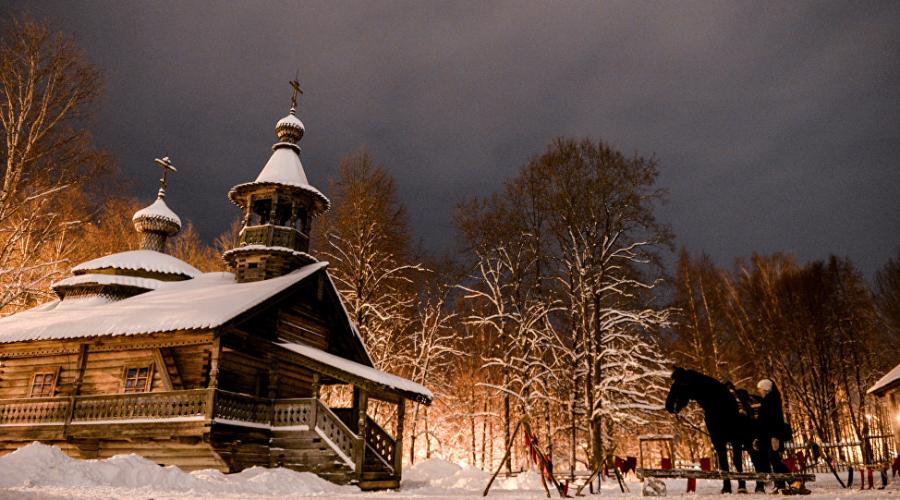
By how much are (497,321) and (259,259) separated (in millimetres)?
13100

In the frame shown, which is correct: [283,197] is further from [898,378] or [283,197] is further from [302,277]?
[898,378]

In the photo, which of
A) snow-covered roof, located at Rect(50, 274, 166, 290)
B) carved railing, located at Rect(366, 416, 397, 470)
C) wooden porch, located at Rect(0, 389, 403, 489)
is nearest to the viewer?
wooden porch, located at Rect(0, 389, 403, 489)

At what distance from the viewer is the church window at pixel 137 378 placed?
20391 millimetres

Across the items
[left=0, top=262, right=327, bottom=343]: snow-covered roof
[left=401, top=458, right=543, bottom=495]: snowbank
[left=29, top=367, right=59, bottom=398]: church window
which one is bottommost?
[left=401, top=458, right=543, bottom=495]: snowbank

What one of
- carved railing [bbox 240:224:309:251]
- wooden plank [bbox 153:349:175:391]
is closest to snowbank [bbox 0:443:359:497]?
wooden plank [bbox 153:349:175:391]

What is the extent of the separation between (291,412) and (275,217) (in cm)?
871

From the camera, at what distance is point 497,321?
3186 centimetres

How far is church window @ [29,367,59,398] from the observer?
22.2 meters

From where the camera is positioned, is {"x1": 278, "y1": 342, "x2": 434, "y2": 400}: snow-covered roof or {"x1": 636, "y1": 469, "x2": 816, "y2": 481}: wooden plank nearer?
{"x1": 636, "y1": 469, "x2": 816, "y2": 481}: wooden plank

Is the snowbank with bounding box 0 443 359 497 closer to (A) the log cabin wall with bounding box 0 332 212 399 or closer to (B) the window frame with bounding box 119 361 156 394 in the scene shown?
(A) the log cabin wall with bounding box 0 332 212 399

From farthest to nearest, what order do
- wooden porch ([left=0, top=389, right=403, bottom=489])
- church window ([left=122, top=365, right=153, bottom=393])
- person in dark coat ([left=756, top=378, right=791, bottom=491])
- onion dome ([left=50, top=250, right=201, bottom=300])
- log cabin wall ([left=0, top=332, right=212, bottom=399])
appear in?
onion dome ([left=50, top=250, right=201, bottom=300]) → church window ([left=122, top=365, right=153, bottom=393]) → log cabin wall ([left=0, top=332, right=212, bottom=399]) → wooden porch ([left=0, top=389, right=403, bottom=489]) → person in dark coat ([left=756, top=378, right=791, bottom=491])

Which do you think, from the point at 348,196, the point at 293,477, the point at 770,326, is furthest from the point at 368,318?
the point at 770,326

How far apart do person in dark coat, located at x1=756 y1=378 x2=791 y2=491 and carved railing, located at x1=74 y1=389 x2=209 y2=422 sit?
46.2ft

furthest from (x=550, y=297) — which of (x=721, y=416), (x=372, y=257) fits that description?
(x=721, y=416)
